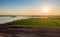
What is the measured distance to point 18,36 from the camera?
11203mm

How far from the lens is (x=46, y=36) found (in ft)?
36.4

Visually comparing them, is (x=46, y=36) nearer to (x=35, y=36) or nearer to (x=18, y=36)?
(x=35, y=36)

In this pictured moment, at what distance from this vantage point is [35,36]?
11094 millimetres

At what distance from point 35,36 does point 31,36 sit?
0.36 meters

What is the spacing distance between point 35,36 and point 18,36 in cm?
155

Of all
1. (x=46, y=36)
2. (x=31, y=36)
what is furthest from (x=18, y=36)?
(x=46, y=36)

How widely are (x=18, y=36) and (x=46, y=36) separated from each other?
8.34 feet

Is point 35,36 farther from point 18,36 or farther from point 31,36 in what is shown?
point 18,36

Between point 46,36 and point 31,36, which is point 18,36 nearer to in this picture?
point 31,36

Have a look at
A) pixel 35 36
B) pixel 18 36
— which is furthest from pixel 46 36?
pixel 18 36

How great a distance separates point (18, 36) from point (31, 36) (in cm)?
119

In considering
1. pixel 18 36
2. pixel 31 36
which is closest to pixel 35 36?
pixel 31 36

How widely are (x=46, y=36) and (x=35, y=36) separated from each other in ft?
3.26
